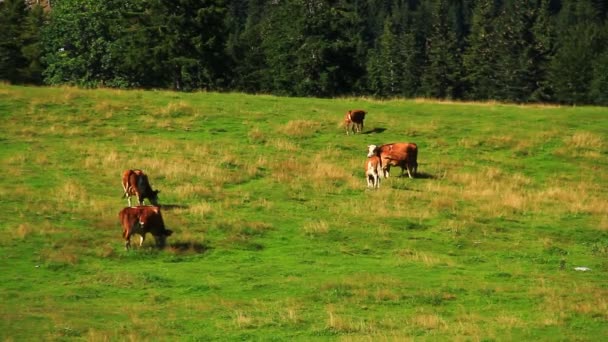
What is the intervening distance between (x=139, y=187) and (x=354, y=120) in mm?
16793

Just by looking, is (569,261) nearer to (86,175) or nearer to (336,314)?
(336,314)

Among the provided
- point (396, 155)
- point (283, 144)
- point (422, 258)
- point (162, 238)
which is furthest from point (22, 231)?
point (283, 144)

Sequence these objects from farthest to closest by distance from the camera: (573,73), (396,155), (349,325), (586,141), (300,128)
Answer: (573,73) → (300,128) → (586,141) → (396,155) → (349,325)

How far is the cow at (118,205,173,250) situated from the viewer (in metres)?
25.4

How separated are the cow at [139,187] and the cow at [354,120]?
52.7 ft

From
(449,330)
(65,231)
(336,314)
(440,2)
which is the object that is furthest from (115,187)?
(440,2)

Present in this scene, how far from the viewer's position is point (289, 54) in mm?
89062

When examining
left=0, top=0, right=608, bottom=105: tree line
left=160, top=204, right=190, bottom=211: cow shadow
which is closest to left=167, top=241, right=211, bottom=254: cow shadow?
left=160, top=204, right=190, bottom=211: cow shadow

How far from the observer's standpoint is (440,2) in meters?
Answer: 158

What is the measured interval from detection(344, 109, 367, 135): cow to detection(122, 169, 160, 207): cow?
1607 centimetres

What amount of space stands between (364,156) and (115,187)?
12220 mm

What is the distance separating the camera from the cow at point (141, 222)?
2539cm

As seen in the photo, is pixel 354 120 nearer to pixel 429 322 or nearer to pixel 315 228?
pixel 315 228

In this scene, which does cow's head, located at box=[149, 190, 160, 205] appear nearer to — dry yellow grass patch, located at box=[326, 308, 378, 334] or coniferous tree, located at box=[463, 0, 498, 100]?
dry yellow grass patch, located at box=[326, 308, 378, 334]
